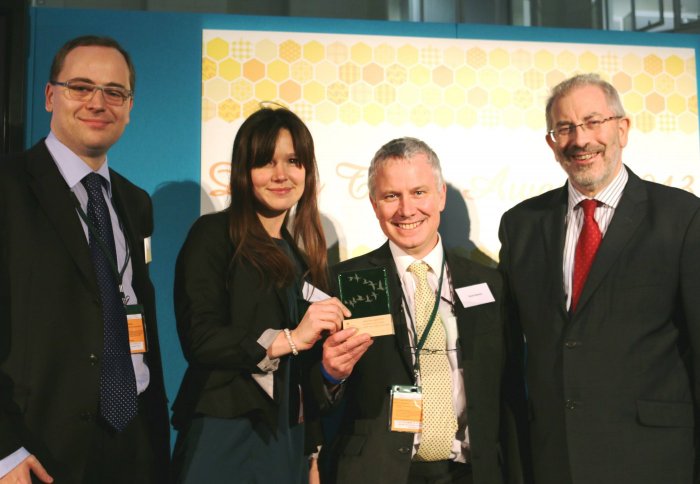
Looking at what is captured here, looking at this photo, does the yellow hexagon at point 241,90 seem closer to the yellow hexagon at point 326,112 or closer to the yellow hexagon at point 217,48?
the yellow hexagon at point 217,48

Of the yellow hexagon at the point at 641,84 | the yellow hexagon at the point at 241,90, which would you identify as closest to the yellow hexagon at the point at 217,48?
the yellow hexagon at the point at 241,90

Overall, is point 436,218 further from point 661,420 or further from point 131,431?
point 131,431

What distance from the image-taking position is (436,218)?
9.03 feet

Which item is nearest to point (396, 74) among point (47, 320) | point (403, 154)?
point (403, 154)

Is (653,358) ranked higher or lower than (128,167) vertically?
lower

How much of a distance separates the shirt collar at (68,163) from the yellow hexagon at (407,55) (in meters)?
1.91

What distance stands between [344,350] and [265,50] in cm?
196

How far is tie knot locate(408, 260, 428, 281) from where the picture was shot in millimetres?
2703

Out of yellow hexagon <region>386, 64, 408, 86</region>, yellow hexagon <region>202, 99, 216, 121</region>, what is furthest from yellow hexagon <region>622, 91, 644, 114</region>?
yellow hexagon <region>202, 99, 216, 121</region>

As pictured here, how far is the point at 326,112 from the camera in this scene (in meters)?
3.77

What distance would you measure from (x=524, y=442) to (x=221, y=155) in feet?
6.57

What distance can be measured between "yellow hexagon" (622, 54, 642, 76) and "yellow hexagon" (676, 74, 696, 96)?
0.25m

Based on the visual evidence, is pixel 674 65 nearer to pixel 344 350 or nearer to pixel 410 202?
pixel 410 202

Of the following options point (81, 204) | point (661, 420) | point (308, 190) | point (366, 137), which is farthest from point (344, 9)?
point (661, 420)
